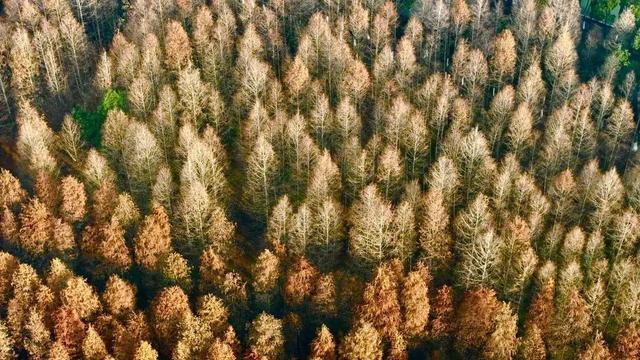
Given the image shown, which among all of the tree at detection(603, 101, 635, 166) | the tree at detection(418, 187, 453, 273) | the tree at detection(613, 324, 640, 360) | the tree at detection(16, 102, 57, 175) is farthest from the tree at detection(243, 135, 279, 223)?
the tree at detection(603, 101, 635, 166)

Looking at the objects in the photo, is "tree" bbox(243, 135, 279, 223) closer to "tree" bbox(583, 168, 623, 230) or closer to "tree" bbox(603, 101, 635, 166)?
"tree" bbox(583, 168, 623, 230)

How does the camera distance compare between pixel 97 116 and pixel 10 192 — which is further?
pixel 97 116

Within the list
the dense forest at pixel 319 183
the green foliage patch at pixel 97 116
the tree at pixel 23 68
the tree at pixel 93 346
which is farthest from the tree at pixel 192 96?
the tree at pixel 93 346

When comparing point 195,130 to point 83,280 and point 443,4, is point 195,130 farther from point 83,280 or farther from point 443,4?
point 443,4

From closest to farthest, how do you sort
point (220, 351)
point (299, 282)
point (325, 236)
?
1. point (220, 351)
2. point (299, 282)
3. point (325, 236)

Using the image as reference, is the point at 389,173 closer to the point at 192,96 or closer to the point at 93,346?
the point at 192,96

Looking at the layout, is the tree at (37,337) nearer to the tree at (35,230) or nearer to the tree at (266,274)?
the tree at (35,230)

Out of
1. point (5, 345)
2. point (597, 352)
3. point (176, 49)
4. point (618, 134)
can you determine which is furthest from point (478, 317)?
point (176, 49)
